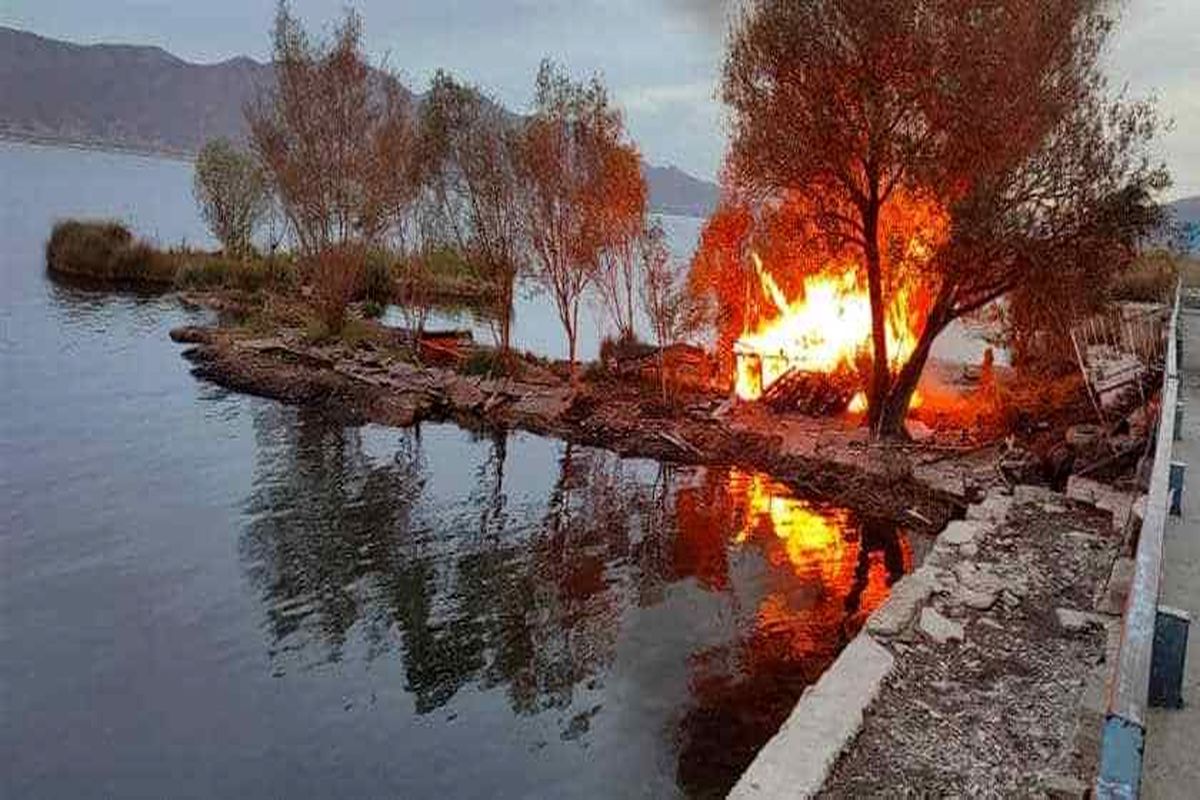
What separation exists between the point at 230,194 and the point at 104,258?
6592mm

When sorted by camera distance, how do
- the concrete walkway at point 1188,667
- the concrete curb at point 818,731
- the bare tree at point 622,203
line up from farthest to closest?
1. the bare tree at point 622,203
2. the concrete curb at point 818,731
3. the concrete walkway at point 1188,667

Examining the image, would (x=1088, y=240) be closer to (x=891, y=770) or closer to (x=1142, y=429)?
(x=1142, y=429)

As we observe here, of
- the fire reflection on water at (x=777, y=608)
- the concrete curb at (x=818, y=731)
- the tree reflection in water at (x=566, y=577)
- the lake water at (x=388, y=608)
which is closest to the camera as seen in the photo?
the concrete curb at (x=818, y=731)

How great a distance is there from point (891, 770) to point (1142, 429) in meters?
11.4

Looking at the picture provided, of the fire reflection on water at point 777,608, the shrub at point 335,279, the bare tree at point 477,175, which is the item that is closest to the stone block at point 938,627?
the fire reflection on water at point 777,608

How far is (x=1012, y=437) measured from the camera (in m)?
17.6

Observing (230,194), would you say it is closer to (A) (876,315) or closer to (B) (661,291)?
(B) (661,291)

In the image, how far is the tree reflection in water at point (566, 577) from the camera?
941 centimetres

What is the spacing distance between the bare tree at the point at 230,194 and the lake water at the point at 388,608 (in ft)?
90.0

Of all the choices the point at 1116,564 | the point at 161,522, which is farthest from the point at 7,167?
the point at 1116,564

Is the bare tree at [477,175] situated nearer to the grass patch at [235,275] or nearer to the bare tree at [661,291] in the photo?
the bare tree at [661,291]

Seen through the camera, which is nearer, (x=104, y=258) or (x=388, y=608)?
(x=388, y=608)

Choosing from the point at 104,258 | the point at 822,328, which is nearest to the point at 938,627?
the point at 822,328

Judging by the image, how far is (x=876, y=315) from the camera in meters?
18.5
